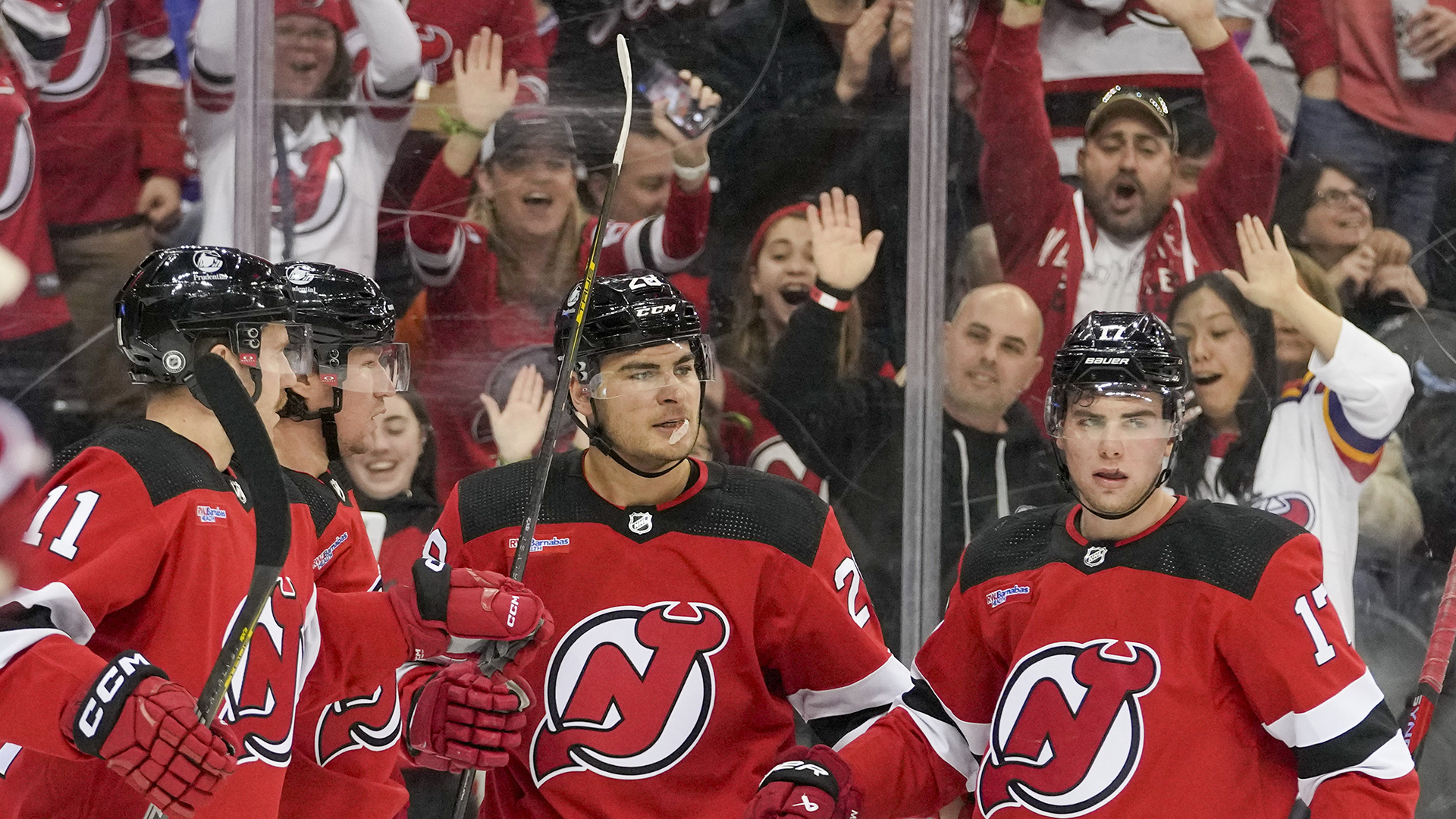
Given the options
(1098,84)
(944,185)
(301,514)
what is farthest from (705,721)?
(1098,84)

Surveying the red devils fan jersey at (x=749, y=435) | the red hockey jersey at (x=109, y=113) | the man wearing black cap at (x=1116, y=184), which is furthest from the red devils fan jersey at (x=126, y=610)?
the man wearing black cap at (x=1116, y=184)

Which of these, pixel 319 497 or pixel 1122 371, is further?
pixel 319 497

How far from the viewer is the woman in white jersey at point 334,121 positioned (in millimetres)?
4047

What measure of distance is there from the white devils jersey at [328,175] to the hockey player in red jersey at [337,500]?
39.4 inches

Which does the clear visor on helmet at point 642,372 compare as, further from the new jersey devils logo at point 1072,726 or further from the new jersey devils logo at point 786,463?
the new jersey devils logo at point 786,463

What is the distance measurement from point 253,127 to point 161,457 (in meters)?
2.30

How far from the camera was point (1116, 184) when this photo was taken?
3977mm

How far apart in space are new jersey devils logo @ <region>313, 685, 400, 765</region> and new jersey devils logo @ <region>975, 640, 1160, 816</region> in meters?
1.37

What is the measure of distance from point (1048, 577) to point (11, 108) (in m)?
3.12

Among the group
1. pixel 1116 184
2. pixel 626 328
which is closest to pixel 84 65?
pixel 626 328

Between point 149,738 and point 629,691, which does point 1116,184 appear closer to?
point 629,691

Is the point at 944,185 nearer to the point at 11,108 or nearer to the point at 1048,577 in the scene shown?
the point at 1048,577

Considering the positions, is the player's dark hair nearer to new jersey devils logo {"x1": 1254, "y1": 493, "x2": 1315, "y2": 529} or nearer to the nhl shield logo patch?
new jersey devils logo {"x1": 1254, "y1": 493, "x2": 1315, "y2": 529}

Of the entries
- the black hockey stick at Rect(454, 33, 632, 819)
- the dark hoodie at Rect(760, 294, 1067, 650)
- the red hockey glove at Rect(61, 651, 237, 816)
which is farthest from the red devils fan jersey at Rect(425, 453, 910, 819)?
the dark hoodie at Rect(760, 294, 1067, 650)
